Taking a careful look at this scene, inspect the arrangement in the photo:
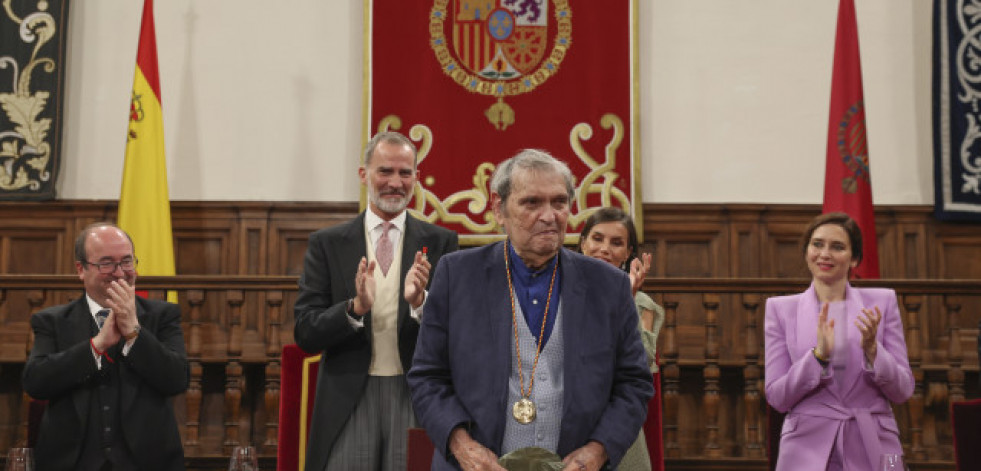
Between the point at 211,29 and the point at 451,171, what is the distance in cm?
174

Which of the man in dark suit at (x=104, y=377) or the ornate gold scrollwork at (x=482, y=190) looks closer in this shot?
the man in dark suit at (x=104, y=377)

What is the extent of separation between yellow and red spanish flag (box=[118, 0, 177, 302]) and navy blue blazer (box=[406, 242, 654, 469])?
11.9 feet

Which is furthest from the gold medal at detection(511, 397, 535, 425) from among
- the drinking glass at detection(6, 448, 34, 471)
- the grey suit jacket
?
the drinking glass at detection(6, 448, 34, 471)

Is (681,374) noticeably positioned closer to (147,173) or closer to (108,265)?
(147,173)

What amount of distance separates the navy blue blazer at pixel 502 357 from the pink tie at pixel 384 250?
60 centimetres

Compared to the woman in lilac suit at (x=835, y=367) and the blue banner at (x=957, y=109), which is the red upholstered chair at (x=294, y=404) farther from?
the blue banner at (x=957, y=109)

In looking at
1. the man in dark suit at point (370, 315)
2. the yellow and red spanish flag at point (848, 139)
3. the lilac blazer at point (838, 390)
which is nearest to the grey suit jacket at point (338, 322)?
the man in dark suit at point (370, 315)

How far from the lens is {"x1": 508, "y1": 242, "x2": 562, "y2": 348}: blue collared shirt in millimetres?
2303

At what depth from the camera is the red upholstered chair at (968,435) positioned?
3.06m

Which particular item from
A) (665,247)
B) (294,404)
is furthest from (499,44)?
(294,404)

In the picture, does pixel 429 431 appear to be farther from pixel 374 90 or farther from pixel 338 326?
pixel 374 90

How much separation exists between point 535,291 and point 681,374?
3.30 m

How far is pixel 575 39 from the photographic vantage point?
20.2ft

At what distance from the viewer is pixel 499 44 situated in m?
6.14
